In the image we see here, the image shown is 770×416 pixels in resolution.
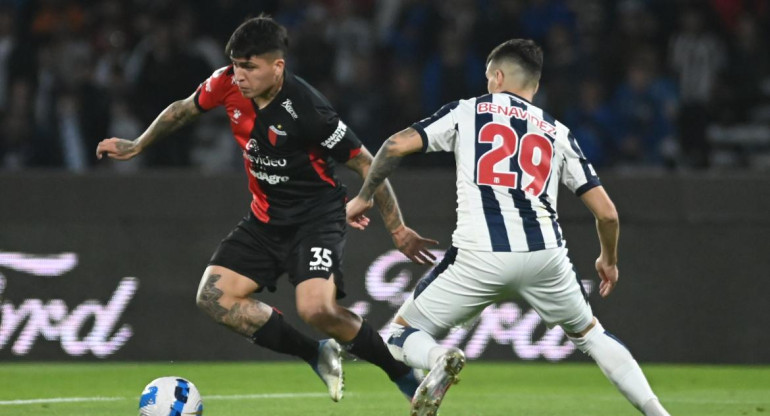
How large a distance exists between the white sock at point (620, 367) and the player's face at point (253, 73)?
6.90 feet

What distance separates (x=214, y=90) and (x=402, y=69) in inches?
240

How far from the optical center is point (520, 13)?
13.5 meters

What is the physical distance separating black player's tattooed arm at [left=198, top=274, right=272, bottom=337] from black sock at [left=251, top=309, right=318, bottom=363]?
37 millimetres

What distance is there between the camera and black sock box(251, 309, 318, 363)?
6.96m

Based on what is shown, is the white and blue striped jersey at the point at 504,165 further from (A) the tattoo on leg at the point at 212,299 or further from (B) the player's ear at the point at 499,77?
(A) the tattoo on leg at the point at 212,299

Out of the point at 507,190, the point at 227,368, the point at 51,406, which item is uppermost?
the point at 507,190

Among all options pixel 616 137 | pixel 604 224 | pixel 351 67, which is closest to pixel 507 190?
pixel 604 224

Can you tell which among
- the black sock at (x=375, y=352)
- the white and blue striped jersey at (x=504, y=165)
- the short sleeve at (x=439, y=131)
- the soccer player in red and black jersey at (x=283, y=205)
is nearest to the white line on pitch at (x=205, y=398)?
the soccer player in red and black jersey at (x=283, y=205)

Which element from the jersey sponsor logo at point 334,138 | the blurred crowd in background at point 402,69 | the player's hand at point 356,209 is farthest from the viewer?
the blurred crowd in background at point 402,69

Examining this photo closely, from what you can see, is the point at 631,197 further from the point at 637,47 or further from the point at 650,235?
the point at 637,47

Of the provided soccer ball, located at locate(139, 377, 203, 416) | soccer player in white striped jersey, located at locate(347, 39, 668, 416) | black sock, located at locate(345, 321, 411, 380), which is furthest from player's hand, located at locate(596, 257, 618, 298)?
soccer ball, located at locate(139, 377, 203, 416)

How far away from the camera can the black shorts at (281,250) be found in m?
6.96

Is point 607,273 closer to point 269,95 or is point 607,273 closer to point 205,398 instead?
point 269,95

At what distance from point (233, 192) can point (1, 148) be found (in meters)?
3.30
